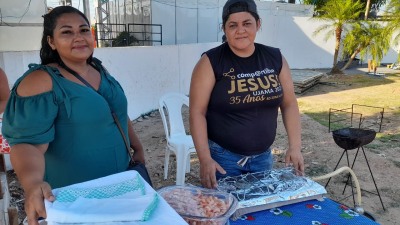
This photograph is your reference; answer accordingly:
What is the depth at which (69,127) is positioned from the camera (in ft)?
4.03

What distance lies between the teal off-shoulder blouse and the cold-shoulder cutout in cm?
2

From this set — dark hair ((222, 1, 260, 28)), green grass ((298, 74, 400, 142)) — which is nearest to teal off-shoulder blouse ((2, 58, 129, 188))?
dark hair ((222, 1, 260, 28))

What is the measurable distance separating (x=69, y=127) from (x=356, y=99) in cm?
976

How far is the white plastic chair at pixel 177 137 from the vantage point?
145 inches

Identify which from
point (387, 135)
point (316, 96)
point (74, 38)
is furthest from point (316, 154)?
point (316, 96)

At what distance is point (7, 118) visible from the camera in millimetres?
1167

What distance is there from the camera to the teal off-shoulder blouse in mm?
1137

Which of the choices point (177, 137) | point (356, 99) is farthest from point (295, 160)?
point (356, 99)

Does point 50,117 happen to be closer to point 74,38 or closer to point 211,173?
point 74,38

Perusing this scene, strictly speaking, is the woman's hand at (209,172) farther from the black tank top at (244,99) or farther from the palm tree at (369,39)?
the palm tree at (369,39)

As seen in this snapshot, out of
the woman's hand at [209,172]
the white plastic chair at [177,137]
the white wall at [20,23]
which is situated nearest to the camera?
the woman's hand at [209,172]

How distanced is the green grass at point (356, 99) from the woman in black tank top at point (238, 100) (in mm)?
4875

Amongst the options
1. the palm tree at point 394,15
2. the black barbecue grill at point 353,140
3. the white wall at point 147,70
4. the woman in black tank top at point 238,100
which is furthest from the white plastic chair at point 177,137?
the palm tree at point 394,15

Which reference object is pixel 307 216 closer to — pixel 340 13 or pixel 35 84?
pixel 35 84
